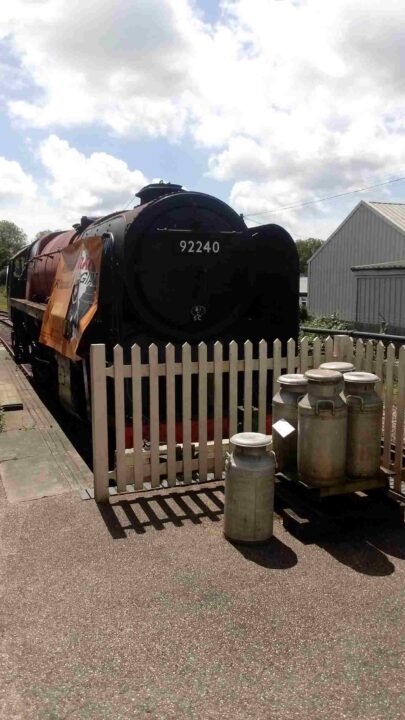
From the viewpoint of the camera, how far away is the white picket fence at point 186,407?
4.65 m

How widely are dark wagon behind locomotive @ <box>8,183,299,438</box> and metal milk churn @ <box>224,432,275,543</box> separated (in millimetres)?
2239

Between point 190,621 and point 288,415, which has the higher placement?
point 288,415

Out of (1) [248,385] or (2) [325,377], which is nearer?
(2) [325,377]

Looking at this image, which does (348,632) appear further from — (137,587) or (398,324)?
(398,324)

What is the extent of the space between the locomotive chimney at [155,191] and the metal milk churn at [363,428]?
3.48 m

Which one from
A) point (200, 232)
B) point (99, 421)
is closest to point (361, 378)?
point (99, 421)

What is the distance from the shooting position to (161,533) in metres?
4.15

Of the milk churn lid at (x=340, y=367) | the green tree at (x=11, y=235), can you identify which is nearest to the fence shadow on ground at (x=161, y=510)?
the milk churn lid at (x=340, y=367)

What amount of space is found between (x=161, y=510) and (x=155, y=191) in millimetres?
3798

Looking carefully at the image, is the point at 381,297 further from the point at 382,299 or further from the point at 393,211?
the point at 393,211

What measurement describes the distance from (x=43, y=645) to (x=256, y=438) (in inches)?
76.6

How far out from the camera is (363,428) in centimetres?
430

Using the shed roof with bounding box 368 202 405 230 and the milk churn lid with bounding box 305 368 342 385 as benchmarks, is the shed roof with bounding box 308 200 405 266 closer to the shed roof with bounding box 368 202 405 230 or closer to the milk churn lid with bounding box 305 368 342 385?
the shed roof with bounding box 368 202 405 230

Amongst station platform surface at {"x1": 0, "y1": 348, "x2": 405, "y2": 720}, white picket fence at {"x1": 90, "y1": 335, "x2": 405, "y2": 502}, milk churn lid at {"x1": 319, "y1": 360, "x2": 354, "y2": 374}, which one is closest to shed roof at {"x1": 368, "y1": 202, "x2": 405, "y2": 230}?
white picket fence at {"x1": 90, "y1": 335, "x2": 405, "y2": 502}
